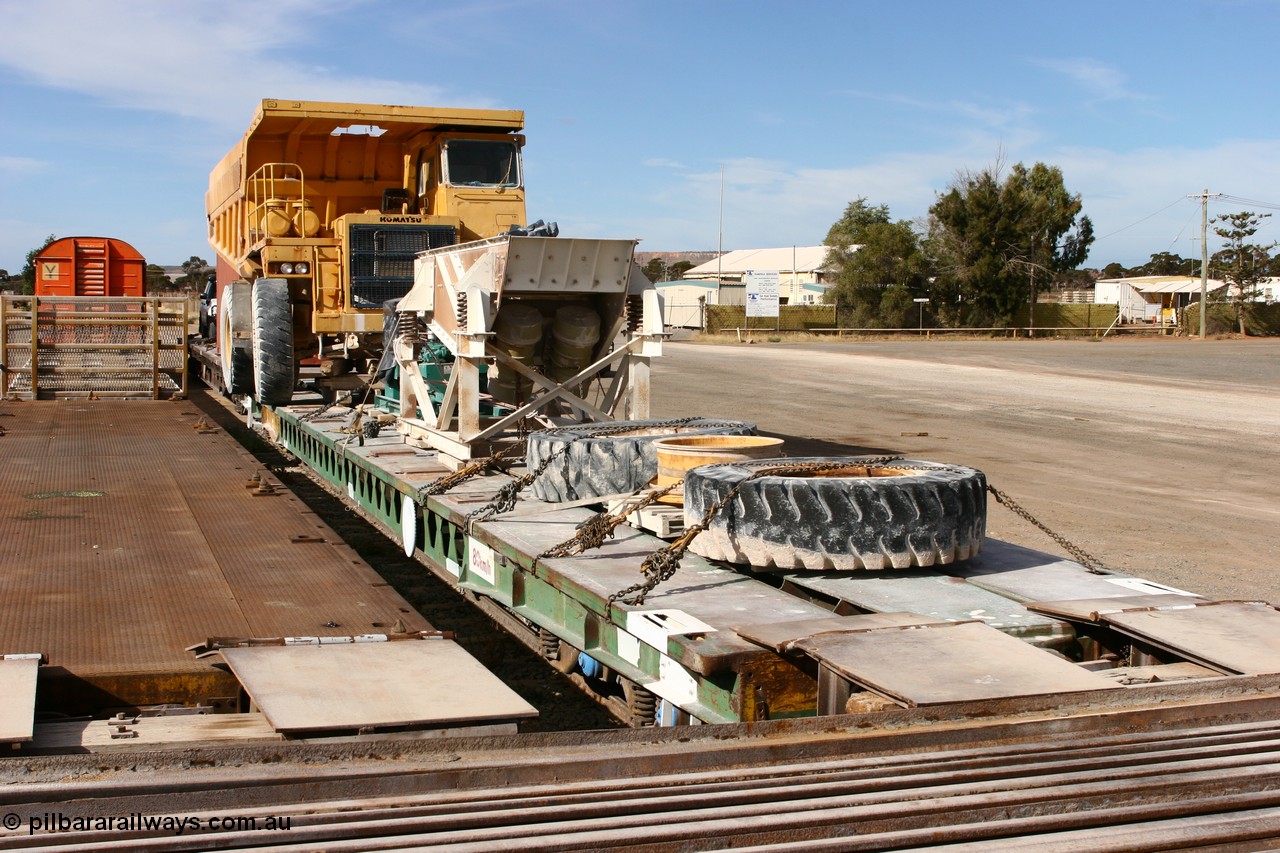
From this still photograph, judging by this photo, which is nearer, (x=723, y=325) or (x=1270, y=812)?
(x=1270, y=812)

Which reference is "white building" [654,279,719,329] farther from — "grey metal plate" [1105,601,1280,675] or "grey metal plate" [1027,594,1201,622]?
"grey metal plate" [1105,601,1280,675]

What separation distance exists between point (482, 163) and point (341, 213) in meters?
2.16

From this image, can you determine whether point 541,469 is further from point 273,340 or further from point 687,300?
point 687,300

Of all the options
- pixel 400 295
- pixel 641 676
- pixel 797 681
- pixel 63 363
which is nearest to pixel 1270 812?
pixel 797 681

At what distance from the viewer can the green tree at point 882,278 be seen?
63.7 metres

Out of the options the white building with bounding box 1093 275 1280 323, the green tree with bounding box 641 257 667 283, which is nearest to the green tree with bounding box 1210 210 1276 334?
the white building with bounding box 1093 275 1280 323

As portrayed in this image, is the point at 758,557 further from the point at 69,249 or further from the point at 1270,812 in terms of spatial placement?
the point at 69,249

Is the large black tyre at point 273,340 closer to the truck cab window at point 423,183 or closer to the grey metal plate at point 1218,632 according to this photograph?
the truck cab window at point 423,183

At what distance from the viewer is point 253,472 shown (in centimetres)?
771

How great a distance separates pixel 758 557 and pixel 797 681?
3.73ft

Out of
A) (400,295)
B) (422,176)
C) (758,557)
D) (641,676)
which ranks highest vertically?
(422,176)

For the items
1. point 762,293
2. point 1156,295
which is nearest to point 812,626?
point 762,293

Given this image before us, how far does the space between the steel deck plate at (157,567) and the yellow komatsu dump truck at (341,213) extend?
3.39m

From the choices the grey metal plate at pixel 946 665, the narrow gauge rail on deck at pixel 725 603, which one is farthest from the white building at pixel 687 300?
the grey metal plate at pixel 946 665
